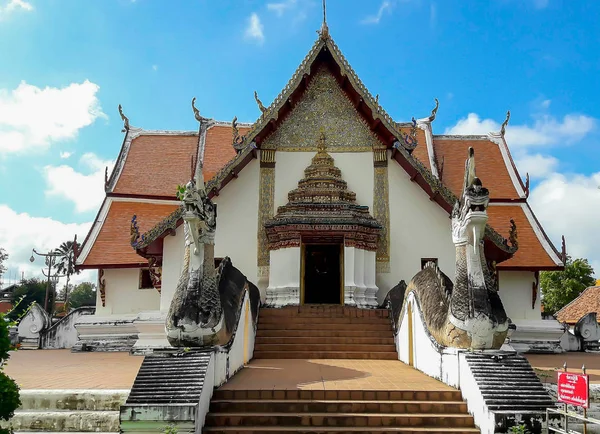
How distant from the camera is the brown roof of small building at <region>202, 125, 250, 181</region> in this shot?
1336cm

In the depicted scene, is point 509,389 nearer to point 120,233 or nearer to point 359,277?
point 359,277

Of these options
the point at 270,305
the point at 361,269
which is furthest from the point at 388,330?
the point at 270,305

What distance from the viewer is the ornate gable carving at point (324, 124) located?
11.2 metres

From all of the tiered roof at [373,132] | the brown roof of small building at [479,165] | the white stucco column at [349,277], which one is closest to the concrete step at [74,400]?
the tiered roof at [373,132]

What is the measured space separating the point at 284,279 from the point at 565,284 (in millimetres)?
23226

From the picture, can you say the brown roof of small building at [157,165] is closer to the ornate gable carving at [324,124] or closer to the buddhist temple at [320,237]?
the buddhist temple at [320,237]

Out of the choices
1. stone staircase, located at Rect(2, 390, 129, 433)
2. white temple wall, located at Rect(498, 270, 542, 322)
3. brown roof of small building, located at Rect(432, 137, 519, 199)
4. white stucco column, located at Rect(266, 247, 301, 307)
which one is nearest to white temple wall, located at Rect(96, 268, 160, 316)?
white stucco column, located at Rect(266, 247, 301, 307)

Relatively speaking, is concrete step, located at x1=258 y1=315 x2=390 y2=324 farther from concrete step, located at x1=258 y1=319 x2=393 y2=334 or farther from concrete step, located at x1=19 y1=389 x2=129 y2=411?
concrete step, located at x1=19 y1=389 x2=129 y2=411

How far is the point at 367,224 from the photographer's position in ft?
33.2

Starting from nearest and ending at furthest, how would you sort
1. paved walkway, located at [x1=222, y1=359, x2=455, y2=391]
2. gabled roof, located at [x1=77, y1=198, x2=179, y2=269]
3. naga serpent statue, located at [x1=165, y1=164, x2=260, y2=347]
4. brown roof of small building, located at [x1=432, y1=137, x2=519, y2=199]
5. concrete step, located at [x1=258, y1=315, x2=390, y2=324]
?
1. naga serpent statue, located at [x1=165, y1=164, x2=260, y2=347]
2. paved walkway, located at [x1=222, y1=359, x2=455, y2=391]
3. concrete step, located at [x1=258, y1=315, x2=390, y2=324]
4. gabled roof, located at [x1=77, y1=198, x2=179, y2=269]
5. brown roof of small building, located at [x1=432, y1=137, x2=519, y2=199]

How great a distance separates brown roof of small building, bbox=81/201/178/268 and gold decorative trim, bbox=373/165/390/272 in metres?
5.07

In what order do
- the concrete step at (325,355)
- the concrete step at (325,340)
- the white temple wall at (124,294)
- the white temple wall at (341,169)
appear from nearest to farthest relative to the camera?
1. the concrete step at (325,355)
2. the concrete step at (325,340)
3. the white temple wall at (341,169)
4. the white temple wall at (124,294)

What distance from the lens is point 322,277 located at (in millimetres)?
Answer: 13383

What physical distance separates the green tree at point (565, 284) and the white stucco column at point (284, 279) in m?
22.1
